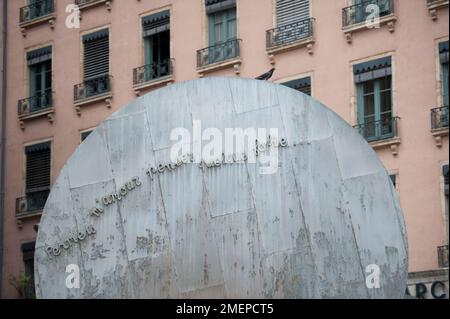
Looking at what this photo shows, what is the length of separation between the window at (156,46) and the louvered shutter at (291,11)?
391cm

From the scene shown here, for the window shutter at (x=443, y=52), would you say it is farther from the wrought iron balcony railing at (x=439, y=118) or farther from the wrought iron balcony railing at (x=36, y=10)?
the wrought iron balcony railing at (x=36, y=10)

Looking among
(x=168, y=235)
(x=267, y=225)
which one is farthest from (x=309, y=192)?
(x=168, y=235)

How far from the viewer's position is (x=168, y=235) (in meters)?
23.2

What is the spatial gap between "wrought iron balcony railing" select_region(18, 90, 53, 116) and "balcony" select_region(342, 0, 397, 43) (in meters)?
10.5

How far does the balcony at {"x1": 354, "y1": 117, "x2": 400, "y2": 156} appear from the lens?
32.5 metres

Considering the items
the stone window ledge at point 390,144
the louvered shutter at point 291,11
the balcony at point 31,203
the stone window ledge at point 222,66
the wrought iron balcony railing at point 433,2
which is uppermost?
the louvered shutter at point 291,11

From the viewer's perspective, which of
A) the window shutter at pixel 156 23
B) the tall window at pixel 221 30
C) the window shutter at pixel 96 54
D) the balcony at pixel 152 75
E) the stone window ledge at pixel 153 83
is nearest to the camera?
the tall window at pixel 221 30

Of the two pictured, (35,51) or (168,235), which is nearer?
(168,235)

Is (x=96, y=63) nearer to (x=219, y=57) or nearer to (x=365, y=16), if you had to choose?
(x=219, y=57)

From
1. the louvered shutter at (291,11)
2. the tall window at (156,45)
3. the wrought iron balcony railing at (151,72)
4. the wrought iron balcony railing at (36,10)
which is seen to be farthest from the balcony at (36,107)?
the louvered shutter at (291,11)

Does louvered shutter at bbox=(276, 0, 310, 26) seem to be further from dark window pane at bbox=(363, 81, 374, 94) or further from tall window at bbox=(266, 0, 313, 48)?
dark window pane at bbox=(363, 81, 374, 94)

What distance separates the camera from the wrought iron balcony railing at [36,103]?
4069cm
